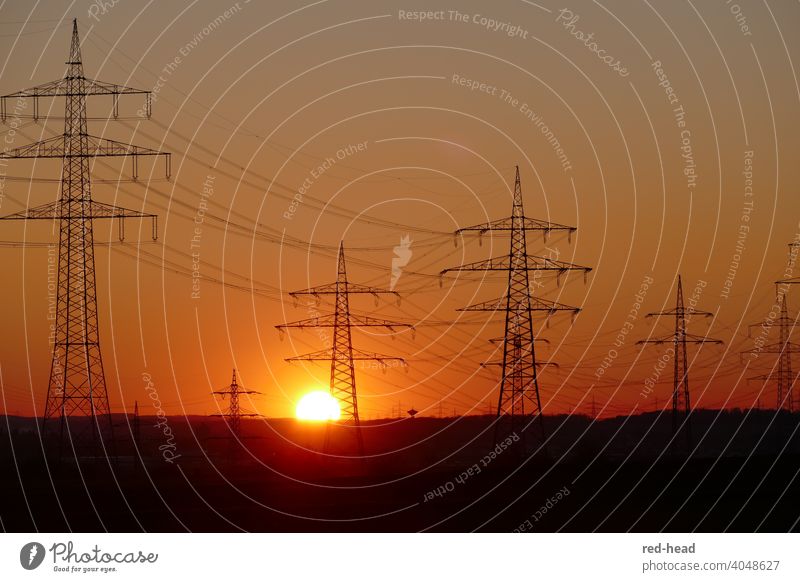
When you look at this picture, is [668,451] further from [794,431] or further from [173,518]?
[173,518]

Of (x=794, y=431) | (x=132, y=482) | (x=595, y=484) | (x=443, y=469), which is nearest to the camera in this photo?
(x=132, y=482)

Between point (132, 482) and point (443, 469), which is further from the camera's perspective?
point (443, 469)

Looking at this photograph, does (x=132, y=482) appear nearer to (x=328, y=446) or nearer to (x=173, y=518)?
(x=173, y=518)

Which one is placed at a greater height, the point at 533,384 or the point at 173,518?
the point at 533,384
